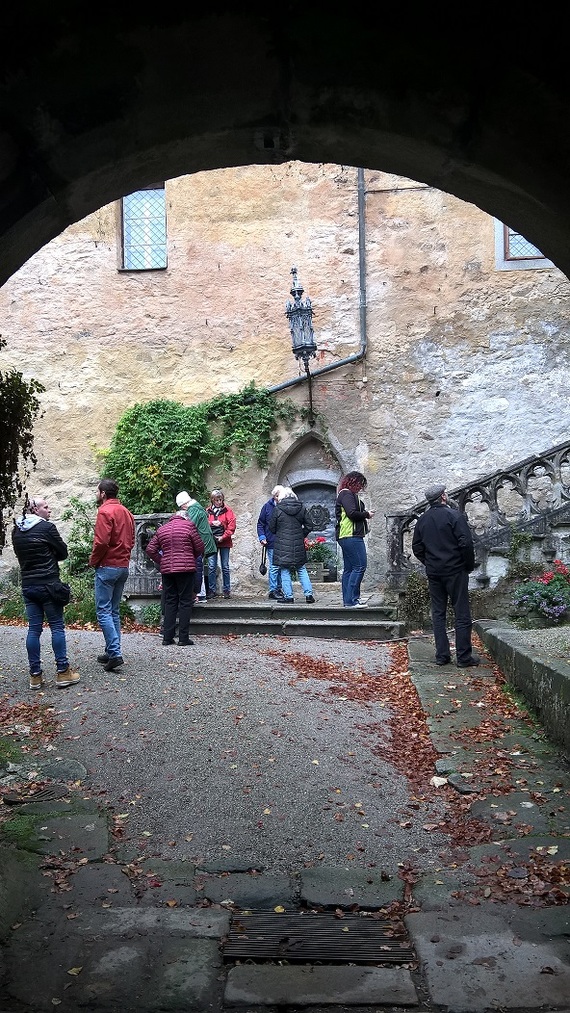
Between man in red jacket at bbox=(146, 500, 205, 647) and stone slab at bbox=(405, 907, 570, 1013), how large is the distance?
669 cm

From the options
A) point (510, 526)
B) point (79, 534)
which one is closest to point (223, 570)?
point (79, 534)

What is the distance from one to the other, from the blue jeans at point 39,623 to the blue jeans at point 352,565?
188 inches

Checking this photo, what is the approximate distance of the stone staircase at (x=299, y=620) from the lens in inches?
464

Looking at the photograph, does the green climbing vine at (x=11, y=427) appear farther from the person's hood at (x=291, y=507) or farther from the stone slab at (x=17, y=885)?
the person's hood at (x=291, y=507)

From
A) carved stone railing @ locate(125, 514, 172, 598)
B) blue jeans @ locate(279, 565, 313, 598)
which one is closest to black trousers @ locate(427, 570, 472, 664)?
blue jeans @ locate(279, 565, 313, 598)

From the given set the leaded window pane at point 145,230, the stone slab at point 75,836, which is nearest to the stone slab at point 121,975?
the stone slab at point 75,836

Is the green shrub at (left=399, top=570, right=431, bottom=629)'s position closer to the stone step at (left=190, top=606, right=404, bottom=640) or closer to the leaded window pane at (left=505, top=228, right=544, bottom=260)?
the stone step at (left=190, top=606, right=404, bottom=640)

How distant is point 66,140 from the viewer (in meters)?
3.21

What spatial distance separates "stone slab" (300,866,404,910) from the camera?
4.28 m

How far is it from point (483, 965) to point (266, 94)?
3378 millimetres

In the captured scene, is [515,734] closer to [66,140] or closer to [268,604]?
[66,140]

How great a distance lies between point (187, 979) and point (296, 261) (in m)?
14.4

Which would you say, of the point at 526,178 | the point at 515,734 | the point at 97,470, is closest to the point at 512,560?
→ the point at 515,734

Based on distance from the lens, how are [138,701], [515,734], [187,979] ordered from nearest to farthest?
[187,979] < [515,734] < [138,701]
